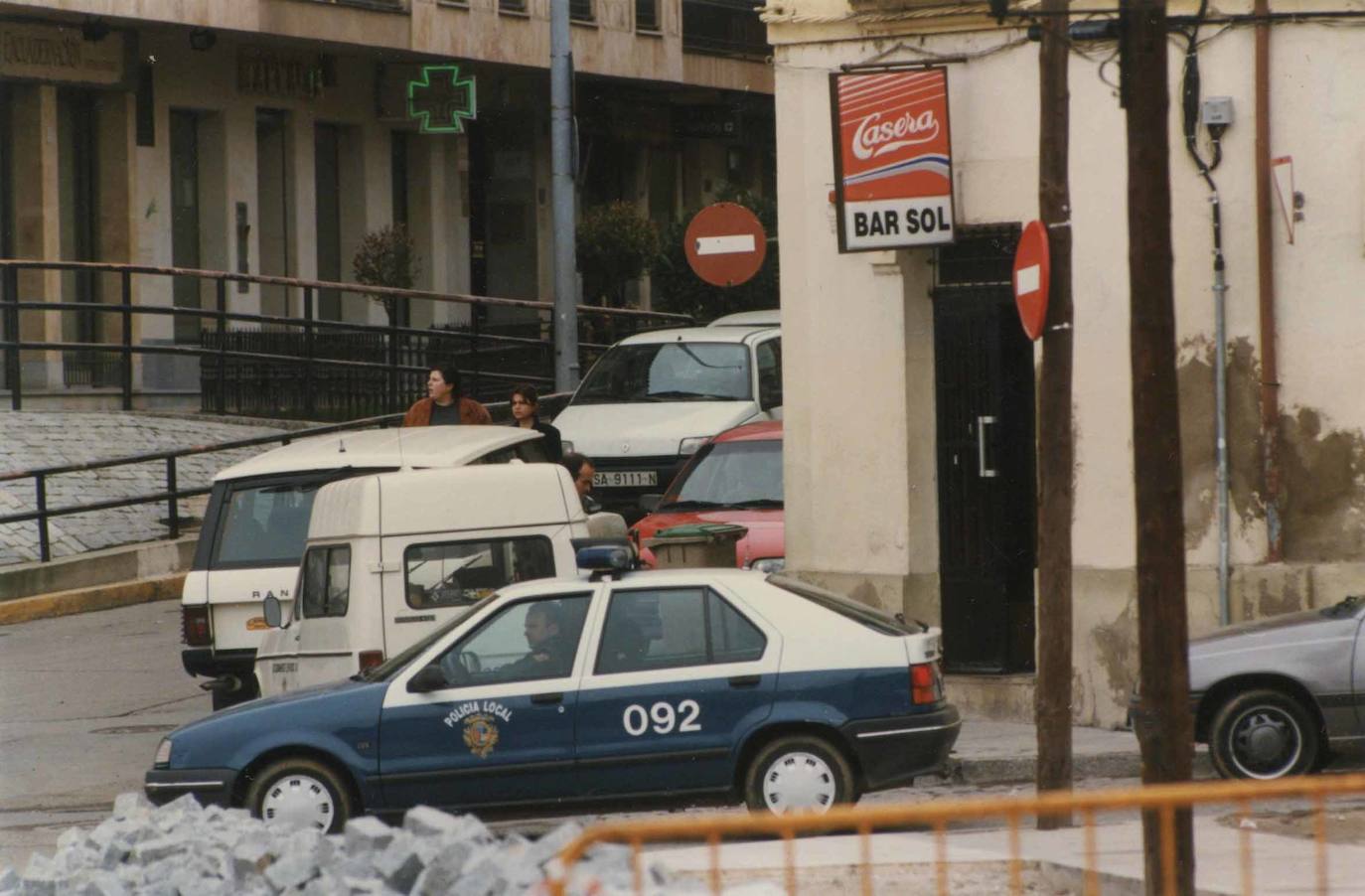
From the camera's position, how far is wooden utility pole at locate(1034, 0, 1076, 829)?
11320 millimetres

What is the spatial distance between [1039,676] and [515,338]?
1842 centimetres

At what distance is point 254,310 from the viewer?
32.0 meters

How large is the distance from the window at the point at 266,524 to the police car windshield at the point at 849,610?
4268 mm

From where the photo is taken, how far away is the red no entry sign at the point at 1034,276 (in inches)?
456

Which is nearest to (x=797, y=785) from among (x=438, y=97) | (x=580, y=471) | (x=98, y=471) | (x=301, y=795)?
(x=301, y=795)

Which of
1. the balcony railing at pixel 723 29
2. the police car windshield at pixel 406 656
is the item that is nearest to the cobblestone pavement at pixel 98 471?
the police car windshield at pixel 406 656

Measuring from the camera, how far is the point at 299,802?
36.9ft

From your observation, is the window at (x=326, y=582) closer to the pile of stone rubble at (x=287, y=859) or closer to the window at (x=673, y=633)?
the window at (x=673, y=633)

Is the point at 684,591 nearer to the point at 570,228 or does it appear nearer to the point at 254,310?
the point at 570,228

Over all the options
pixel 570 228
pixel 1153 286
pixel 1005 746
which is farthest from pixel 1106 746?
pixel 570 228

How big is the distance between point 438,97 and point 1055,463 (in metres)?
22.7

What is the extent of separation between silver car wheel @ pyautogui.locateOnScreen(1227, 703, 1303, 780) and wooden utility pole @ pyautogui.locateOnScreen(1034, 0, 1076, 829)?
1445mm

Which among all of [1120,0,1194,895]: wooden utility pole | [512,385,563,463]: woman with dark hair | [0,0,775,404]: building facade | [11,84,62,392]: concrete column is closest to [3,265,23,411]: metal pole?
[0,0,775,404]: building facade

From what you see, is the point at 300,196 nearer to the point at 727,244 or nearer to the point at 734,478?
the point at 727,244
